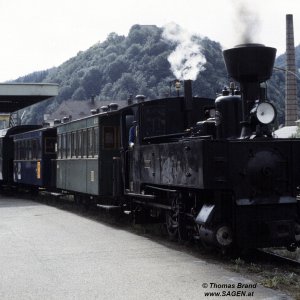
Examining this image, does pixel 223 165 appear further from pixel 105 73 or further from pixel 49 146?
pixel 105 73

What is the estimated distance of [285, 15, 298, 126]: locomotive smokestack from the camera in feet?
A: 176

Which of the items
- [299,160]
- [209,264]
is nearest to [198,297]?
[209,264]

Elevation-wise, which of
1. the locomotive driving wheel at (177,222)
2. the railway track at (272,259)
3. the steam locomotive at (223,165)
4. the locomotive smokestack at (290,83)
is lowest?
the railway track at (272,259)

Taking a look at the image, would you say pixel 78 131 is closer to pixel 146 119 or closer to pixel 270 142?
pixel 146 119

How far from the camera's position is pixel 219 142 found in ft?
26.6

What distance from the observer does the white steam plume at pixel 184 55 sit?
45.6 ft

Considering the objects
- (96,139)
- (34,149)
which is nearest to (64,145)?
(96,139)

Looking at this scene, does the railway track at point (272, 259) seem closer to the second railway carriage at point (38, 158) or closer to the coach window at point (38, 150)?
the second railway carriage at point (38, 158)

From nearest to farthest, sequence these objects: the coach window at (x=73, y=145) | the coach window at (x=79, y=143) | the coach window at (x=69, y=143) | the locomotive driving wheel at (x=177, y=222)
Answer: the locomotive driving wheel at (x=177, y=222) → the coach window at (x=79, y=143) → the coach window at (x=73, y=145) → the coach window at (x=69, y=143)

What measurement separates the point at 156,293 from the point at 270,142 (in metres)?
3.02

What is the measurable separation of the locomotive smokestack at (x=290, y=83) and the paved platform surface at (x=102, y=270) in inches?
1745

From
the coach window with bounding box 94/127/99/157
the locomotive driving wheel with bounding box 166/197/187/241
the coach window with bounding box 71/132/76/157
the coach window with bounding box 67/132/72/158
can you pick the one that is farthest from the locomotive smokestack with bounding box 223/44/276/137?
the coach window with bounding box 67/132/72/158

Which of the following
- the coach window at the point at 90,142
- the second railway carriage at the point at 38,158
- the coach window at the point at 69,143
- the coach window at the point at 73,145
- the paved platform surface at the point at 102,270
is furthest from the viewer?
the second railway carriage at the point at 38,158

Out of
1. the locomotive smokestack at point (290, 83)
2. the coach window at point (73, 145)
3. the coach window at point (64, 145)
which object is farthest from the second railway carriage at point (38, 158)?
the locomotive smokestack at point (290, 83)
